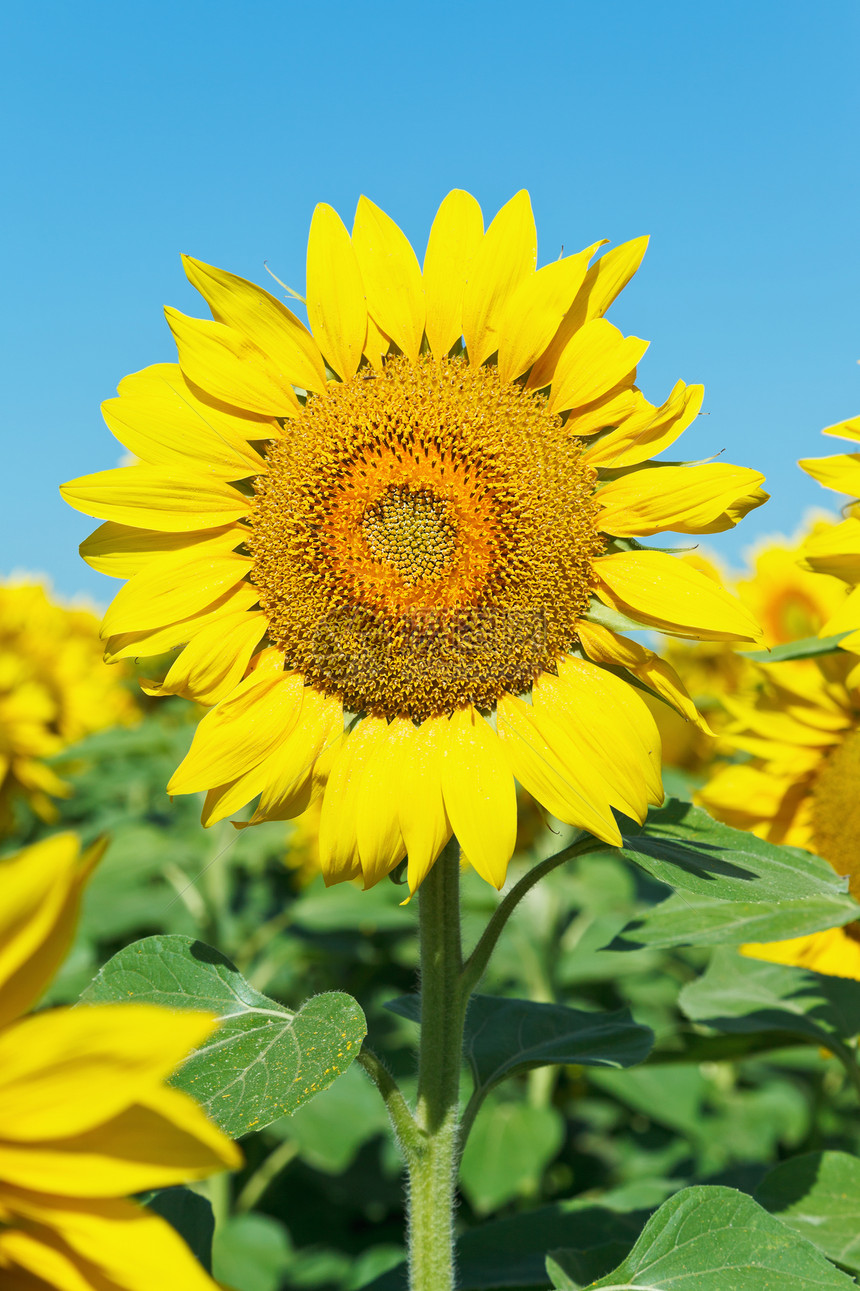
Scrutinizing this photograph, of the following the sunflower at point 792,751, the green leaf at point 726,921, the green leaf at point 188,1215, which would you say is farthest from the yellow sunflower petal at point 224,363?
the sunflower at point 792,751

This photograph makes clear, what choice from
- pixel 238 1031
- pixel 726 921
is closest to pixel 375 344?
pixel 238 1031

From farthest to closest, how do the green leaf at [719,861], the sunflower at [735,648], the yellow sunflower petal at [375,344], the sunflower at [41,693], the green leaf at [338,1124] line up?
the sunflower at [41,693] < the green leaf at [338,1124] < the sunflower at [735,648] < the yellow sunflower petal at [375,344] < the green leaf at [719,861]

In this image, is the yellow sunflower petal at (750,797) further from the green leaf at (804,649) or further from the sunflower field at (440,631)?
the sunflower field at (440,631)

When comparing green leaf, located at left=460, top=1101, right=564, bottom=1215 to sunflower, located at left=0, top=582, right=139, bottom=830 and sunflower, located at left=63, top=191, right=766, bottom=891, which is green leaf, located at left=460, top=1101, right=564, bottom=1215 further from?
sunflower, located at left=63, top=191, right=766, bottom=891

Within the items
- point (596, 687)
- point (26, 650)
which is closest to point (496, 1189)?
point (596, 687)

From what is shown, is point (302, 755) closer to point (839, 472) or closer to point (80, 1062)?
point (80, 1062)

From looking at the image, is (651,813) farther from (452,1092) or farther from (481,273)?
(481,273)

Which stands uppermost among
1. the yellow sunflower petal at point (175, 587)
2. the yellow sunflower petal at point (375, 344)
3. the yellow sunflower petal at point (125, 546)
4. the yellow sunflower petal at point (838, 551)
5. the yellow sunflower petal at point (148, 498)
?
the yellow sunflower petal at point (375, 344)
